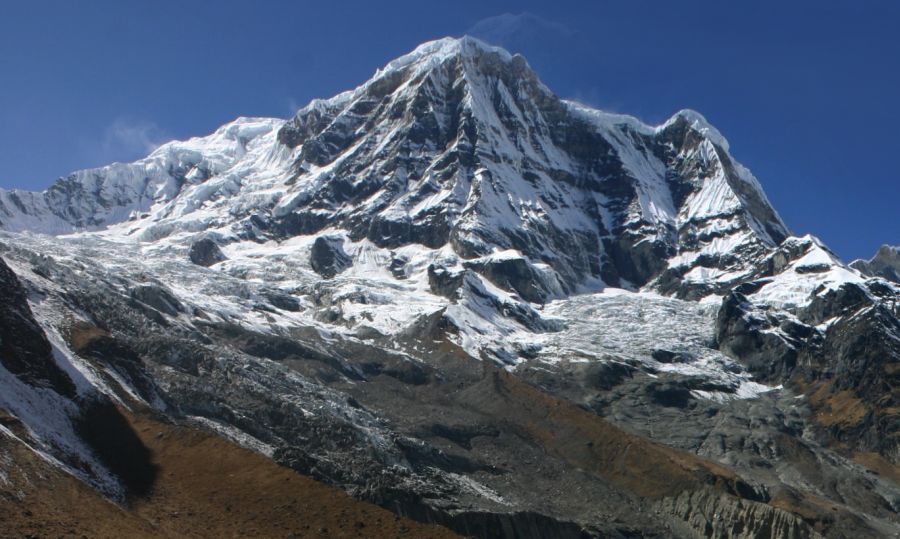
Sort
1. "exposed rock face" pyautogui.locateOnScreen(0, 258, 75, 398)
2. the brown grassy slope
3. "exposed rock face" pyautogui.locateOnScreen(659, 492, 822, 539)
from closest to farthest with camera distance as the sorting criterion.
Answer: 1. the brown grassy slope
2. "exposed rock face" pyautogui.locateOnScreen(0, 258, 75, 398)
3. "exposed rock face" pyautogui.locateOnScreen(659, 492, 822, 539)

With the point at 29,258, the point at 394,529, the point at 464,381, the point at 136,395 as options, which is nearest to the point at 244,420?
the point at 136,395

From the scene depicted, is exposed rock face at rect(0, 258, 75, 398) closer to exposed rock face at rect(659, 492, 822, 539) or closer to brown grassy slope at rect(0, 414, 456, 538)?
brown grassy slope at rect(0, 414, 456, 538)

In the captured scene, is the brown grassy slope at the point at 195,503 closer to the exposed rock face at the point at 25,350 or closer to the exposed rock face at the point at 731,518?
the exposed rock face at the point at 25,350

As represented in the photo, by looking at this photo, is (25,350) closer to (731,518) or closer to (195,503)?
(195,503)

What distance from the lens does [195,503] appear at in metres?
65.8

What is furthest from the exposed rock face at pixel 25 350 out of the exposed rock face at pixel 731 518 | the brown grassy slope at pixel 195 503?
the exposed rock face at pixel 731 518

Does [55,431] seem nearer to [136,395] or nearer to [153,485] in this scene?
[153,485]

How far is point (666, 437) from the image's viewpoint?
197 m

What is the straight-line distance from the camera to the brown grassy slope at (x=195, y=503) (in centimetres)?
5497

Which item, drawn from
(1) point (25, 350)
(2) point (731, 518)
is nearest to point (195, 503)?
(1) point (25, 350)

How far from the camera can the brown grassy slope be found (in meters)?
55.0

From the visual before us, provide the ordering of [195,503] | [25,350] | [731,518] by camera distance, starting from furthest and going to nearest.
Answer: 1. [731,518]
2. [25,350]
3. [195,503]

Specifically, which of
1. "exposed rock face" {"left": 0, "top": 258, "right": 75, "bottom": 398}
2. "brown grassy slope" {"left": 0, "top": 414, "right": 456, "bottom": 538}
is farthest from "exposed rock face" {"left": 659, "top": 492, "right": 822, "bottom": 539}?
"exposed rock face" {"left": 0, "top": 258, "right": 75, "bottom": 398}

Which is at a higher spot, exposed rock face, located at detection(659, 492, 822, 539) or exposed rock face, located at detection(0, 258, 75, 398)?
exposed rock face, located at detection(659, 492, 822, 539)
